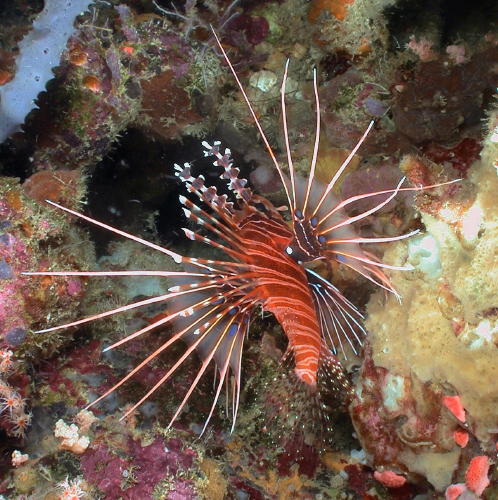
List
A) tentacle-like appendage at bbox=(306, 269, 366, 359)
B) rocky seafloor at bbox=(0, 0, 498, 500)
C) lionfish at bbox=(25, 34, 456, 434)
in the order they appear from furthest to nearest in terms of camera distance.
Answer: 1. tentacle-like appendage at bbox=(306, 269, 366, 359)
2. lionfish at bbox=(25, 34, 456, 434)
3. rocky seafloor at bbox=(0, 0, 498, 500)

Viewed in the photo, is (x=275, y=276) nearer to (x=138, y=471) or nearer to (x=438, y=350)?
(x=438, y=350)

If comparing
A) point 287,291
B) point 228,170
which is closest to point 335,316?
point 287,291

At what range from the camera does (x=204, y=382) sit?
12.4 ft

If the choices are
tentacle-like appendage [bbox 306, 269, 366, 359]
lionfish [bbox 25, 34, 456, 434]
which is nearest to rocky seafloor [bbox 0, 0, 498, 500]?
tentacle-like appendage [bbox 306, 269, 366, 359]

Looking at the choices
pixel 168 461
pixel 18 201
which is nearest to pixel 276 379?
pixel 168 461

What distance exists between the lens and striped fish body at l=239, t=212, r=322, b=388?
10.3ft

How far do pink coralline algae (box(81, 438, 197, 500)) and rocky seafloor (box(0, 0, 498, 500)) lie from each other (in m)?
0.01

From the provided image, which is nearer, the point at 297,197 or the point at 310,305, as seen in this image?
the point at 297,197

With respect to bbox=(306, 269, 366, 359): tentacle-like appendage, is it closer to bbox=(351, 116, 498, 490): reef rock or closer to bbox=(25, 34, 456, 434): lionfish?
bbox=(25, 34, 456, 434): lionfish

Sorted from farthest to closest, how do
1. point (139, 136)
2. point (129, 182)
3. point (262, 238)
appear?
point (129, 182)
point (139, 136)
point (262, 238)

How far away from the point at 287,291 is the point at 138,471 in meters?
1.46

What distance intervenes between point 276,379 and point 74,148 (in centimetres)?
256

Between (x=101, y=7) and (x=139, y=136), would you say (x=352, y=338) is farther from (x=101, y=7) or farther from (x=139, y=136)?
(x=101, y=7)

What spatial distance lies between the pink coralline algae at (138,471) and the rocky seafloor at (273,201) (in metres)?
0.01
